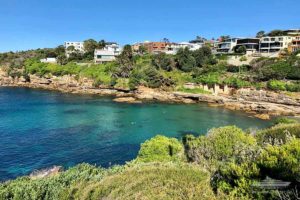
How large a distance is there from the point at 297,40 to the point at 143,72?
175 ft

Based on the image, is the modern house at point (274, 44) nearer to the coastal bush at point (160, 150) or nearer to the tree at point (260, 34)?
the tree at point (260, 34)

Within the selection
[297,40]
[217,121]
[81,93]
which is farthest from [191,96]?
[297,40]

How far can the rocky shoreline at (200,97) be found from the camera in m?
70.0

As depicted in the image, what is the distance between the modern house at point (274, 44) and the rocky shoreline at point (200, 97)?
3661cm

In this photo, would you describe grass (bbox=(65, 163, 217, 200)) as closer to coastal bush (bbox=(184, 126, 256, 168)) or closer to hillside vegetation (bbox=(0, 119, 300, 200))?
hillside vegetation (bbox=(0, 119, 300, 200))

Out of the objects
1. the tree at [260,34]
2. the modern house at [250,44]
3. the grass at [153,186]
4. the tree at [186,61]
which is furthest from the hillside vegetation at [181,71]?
the grass at [153,186]

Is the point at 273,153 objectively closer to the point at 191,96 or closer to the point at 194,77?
the point at 191,96

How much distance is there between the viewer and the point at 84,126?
182 ft

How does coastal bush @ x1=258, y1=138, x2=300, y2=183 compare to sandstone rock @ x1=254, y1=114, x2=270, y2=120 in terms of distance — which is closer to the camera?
coastal bush @ x1=258, y1=138, x2=300, y2=183

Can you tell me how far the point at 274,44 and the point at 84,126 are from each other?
7946 cm

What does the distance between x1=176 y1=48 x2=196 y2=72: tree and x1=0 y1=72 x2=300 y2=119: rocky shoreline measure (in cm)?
1494

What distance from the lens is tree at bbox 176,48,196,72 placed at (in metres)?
99.1

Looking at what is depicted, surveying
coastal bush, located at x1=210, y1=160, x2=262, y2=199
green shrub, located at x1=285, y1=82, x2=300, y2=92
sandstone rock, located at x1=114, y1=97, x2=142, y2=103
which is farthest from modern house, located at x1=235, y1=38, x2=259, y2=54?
coastal bush, located at x1=210, y1=160, x2=262, y2=199

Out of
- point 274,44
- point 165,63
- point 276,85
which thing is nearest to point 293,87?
point 276,85
